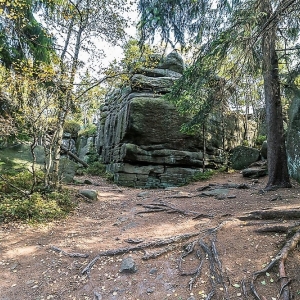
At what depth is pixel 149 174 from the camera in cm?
1353

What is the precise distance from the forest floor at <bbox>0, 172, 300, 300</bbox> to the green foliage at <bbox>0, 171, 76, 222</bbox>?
0.32 m

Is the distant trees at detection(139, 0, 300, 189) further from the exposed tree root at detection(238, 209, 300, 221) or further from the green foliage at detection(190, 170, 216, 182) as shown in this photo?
the green foliage at detection(190, 170, 216, 182)

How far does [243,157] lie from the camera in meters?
15.5

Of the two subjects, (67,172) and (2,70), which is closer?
(2,70)

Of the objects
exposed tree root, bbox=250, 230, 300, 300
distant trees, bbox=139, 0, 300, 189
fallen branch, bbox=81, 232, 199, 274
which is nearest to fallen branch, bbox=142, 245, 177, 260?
fallen branch, bbox=81, 232, 199, 274

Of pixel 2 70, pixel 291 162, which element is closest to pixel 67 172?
pixel 2 70

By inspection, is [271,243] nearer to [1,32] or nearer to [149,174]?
[1,32]

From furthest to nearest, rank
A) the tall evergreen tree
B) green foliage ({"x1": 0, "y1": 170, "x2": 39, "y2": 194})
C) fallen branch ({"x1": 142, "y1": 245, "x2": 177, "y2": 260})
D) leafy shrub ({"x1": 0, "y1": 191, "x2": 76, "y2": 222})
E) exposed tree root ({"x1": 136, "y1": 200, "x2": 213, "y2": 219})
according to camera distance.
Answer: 1. the tall evergreen tree
2. green foliage ({"x1": 0, "y1": 170, "x2": 39, "y2": 194})
3. exposed tree root ({"x1": 136, "y1": 200, "x2": 213, "y2": 219})
4. leafy shrub ({"x1": 0, "y1": 191, "x2": 76, "y2": 222})
5. fallen branch ({"x1": 142, "y1": 245, "x2": 177, "y2": 260})

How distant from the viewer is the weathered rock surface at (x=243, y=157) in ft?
49.8

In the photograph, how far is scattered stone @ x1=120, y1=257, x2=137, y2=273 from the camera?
12.5ft

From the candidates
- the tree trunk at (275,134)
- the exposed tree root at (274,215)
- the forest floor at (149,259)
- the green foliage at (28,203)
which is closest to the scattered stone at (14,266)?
the forest floor at (149,259)

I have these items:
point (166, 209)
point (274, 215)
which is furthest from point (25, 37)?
point (274, 215)

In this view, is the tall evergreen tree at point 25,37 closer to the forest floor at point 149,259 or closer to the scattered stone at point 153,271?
the forest floor at point 149,259

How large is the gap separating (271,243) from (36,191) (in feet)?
19.9
